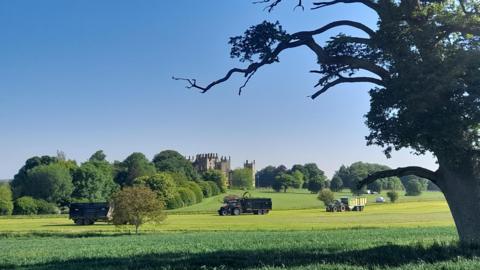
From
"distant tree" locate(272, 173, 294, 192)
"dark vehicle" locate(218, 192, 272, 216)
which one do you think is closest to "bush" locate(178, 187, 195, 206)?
"dark vehicle" locate(218, 192, 272, 216)

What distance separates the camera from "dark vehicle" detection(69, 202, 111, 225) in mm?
63375

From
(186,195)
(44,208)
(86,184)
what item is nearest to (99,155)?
(86,184)

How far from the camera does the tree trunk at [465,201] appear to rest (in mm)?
14984

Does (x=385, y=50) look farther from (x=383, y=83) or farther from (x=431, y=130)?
(x=431, y=130)

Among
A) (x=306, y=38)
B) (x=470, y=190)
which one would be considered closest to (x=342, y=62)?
(x=306, y=38)

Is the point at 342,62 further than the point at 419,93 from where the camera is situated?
Yes

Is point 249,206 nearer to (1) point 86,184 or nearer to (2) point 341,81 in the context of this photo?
(1) point 86,184

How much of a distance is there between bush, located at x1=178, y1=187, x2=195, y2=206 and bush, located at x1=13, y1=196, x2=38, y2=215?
2602 cm

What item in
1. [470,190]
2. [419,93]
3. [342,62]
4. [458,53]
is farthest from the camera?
[342,62]

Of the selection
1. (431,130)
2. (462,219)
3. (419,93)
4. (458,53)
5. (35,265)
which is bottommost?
(35,265)

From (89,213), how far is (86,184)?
5490cm

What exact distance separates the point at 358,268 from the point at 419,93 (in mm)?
4741

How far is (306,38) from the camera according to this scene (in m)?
17.3

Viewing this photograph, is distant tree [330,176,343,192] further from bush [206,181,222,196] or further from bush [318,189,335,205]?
bush [318,189,335,205]
